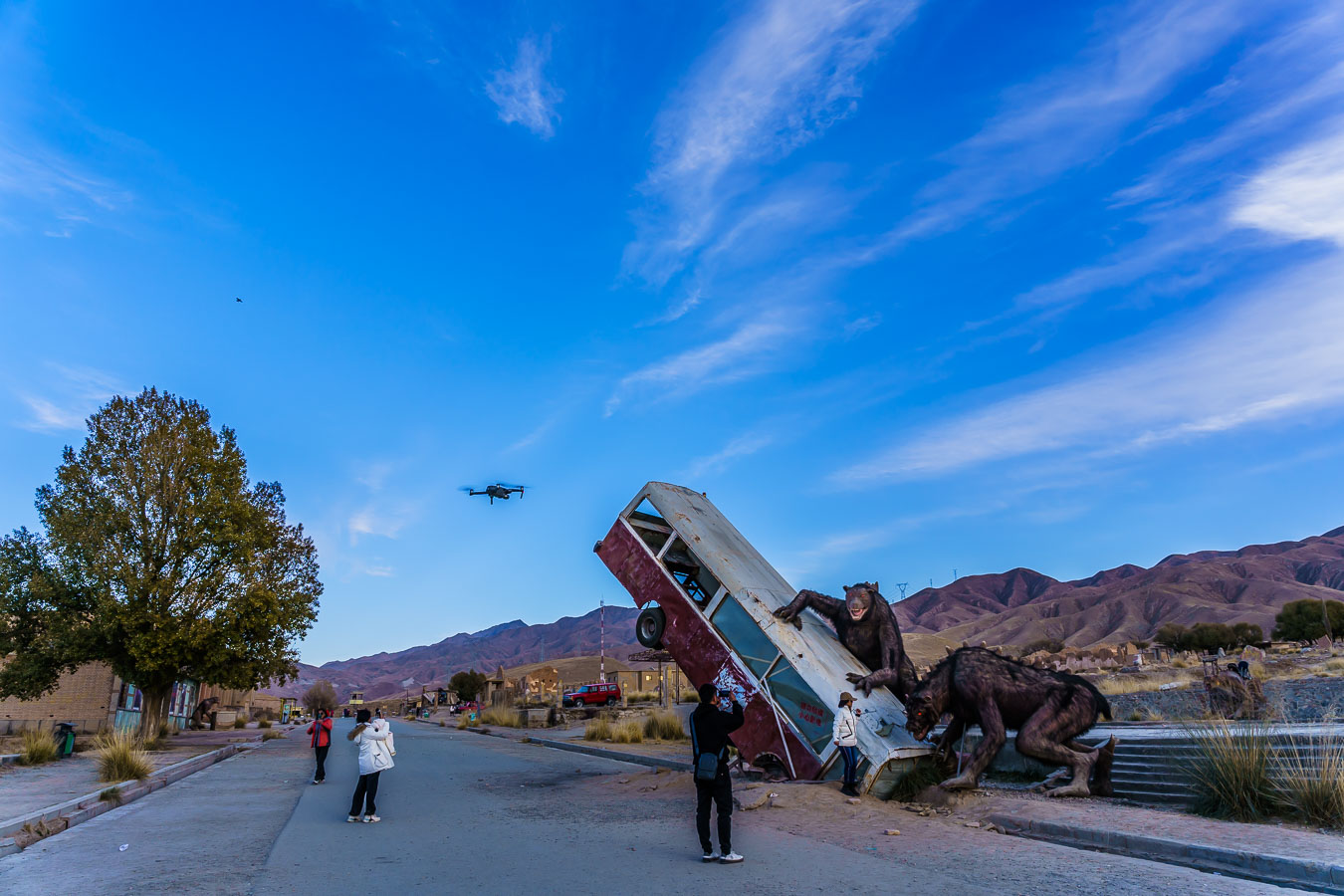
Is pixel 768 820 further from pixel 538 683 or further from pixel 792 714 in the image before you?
pixel 538 683

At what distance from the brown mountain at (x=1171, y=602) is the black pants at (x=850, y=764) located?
6566 centimetres

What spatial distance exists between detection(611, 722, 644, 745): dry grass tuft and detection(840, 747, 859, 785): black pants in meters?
14.7

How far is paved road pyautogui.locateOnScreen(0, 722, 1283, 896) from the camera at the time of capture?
6.02 metres

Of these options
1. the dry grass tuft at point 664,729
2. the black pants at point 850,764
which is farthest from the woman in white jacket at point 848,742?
the dry grass tuft at point 664,729

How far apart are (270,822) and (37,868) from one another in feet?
9.57

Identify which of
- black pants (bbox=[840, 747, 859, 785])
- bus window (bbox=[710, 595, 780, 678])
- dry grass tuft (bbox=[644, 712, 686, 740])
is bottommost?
dry grass tuft (bbox=[644, 712, 686, 740])

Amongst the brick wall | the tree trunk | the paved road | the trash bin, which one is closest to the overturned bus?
the paved road

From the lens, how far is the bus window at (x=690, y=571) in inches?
530

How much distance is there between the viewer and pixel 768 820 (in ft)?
29.2

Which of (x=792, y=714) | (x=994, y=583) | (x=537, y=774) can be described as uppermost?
(x=994, y=583)

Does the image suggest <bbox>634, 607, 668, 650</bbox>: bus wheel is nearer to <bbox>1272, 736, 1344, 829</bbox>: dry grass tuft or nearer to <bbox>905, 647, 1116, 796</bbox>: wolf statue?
<bbox>905, 647, 1116, 796</bbox>: wolf statue

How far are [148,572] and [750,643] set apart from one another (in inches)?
713

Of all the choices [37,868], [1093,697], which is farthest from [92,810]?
[1093,697]

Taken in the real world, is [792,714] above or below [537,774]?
above
